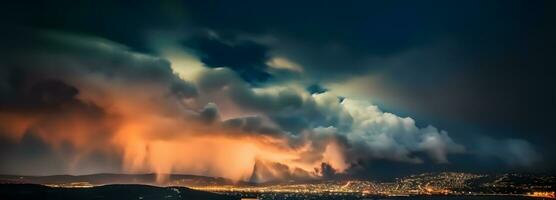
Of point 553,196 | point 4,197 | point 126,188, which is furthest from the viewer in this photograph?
point 553,196

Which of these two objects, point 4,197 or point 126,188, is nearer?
point 4,197

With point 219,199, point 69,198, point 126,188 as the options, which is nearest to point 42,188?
point 69,198

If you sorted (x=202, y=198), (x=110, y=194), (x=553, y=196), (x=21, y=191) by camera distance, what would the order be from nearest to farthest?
(x=21, y=191) → (x=110, y=194) → (x=202, y=198) → (x=553, y=196)

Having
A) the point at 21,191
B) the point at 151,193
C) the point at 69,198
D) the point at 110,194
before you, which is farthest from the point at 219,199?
the point at 21,191

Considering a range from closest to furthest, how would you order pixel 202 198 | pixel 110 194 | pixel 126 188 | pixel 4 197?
pixel 4 197 < pixel 110 194 < pixel 126 188 < pixel 202 198

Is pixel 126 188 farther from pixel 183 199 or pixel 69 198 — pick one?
pixel 69 198

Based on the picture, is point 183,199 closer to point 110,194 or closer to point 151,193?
point 151,193

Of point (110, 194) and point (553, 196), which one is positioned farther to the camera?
point (553, 196)

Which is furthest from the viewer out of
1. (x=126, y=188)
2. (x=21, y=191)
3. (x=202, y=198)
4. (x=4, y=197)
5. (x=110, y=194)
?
(x=202, y=198)

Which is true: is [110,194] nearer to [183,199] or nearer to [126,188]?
[126,188]
